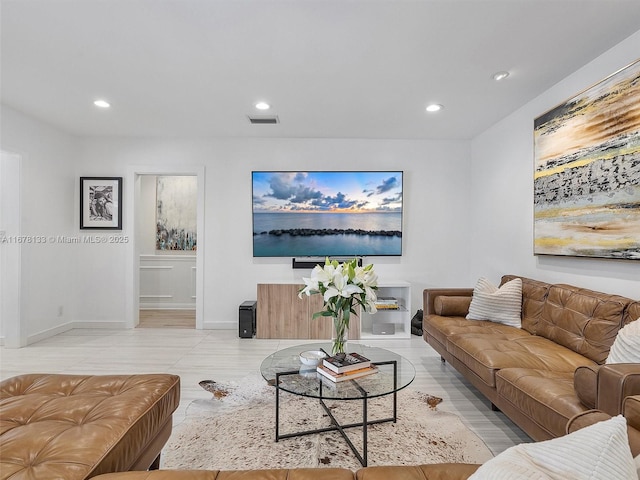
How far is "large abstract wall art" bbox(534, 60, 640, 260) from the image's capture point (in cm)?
225

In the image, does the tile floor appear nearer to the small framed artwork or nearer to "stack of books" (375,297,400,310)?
"stack of books" (375,297,400,310)

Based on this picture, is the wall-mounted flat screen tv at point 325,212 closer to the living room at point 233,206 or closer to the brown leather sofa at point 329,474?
the living room at point 233,206

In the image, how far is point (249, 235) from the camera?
4.66 meters

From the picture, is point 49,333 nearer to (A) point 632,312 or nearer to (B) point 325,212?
(B) point 325,212

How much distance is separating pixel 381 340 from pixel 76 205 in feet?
14.3

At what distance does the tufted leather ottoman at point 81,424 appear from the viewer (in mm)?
1125

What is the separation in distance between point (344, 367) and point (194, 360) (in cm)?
212

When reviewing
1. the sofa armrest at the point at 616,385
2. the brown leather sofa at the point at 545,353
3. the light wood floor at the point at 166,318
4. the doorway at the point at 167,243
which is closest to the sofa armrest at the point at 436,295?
the brown leather sofa at the point at 545,353

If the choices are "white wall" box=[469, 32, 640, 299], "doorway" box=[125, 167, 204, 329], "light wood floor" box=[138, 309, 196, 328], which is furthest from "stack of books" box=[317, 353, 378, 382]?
"doorway" box=[125, 167, 204, 329]

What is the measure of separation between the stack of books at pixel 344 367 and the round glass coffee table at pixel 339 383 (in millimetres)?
24

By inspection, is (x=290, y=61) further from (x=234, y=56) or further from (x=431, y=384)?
(x=431, y=384)

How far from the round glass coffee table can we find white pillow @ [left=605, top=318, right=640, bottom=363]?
1006 millimetres

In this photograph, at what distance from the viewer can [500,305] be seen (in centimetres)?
306

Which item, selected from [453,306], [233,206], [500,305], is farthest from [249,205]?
[500,305]
